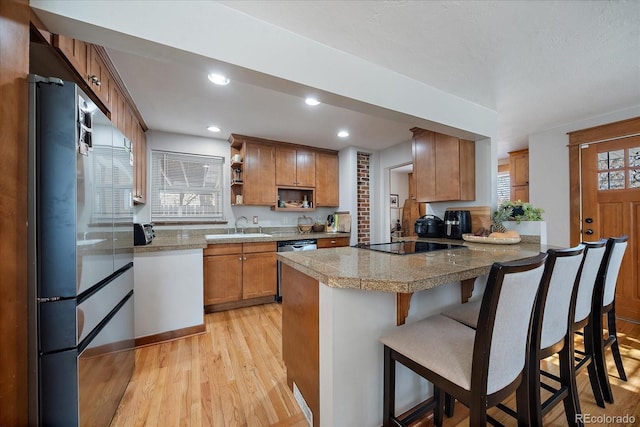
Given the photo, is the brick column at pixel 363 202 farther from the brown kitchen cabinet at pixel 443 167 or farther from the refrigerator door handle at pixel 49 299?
the refrigerator door handle at pixel 49 299

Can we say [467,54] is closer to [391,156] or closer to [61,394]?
[391,156]

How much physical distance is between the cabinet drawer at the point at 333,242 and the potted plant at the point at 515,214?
1.98m

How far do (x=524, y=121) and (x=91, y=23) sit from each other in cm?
380

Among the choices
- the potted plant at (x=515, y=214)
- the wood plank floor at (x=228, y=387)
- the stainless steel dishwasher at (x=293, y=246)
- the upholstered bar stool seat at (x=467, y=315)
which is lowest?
the wood plank floor at (x=228, y=387)

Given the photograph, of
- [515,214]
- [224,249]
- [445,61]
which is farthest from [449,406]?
[224,249]

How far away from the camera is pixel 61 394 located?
3.09ft

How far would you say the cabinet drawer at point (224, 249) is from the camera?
9.52 ft

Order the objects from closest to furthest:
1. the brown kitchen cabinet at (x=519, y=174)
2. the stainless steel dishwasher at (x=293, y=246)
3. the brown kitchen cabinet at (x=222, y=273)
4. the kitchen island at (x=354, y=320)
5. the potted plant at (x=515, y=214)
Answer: the kitchen island at (x=354, y=320) → the potted plant at (x=515, y=214) → the brown kitchen cabinet at (x=222, y=273) → the stainless steel dishwasher at (x=293, y=246) → the brown kitchen cabinet at (x=519, y=174)

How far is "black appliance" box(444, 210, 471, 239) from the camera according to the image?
8.21 ft

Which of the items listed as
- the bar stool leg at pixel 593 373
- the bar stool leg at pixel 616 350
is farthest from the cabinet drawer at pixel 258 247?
the bar stool leg at pixel 616 350

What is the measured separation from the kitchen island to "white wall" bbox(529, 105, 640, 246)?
8.57ft

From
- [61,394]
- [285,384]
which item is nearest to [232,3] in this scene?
[61,394]

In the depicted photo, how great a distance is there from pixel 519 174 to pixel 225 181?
15.4 feet

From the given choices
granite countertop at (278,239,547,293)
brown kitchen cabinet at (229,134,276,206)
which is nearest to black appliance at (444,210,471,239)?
granite countertop at (278,239,547,293)
